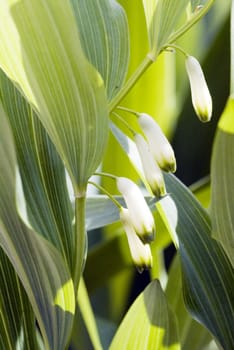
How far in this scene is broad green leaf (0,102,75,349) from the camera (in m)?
0.43

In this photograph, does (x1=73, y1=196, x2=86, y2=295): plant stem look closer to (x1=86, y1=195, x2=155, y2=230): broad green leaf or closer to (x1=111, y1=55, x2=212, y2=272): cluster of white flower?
(x1=111, y1=55, x2=212, y2=272): cluster of white flower

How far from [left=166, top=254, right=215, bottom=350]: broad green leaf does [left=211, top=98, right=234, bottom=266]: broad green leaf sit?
0.91 feet

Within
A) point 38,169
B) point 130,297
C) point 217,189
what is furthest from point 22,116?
Answer: point 130,297

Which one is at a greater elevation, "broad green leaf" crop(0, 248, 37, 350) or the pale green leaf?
"broad green leaf" crop(0, 248, 37, 350)

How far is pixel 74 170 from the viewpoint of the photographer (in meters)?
0.44

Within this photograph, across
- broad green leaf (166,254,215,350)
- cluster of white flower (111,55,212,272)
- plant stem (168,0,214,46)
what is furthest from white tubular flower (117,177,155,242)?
broad green leaf (166,254,215,350)

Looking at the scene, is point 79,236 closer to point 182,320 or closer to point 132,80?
point 132,80

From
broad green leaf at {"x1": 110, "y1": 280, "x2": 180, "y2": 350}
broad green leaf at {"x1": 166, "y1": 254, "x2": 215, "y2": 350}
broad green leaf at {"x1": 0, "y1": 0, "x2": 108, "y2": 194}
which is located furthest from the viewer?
broad green leaf at {"x1": 166, "y1": 254, "x2": 215, "y2": 350}

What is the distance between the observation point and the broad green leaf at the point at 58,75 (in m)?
0.40

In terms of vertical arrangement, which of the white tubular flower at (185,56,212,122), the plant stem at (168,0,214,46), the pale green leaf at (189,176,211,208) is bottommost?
the pale green leaf at (189,176,211,208)

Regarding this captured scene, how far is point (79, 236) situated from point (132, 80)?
4.8 inches

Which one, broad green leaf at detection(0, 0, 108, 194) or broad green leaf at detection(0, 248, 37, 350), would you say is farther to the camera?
broad green leaf at detection(0, 248, 37, 350)

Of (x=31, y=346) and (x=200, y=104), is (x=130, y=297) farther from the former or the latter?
(x=200, y=104)

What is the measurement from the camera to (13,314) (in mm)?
562
